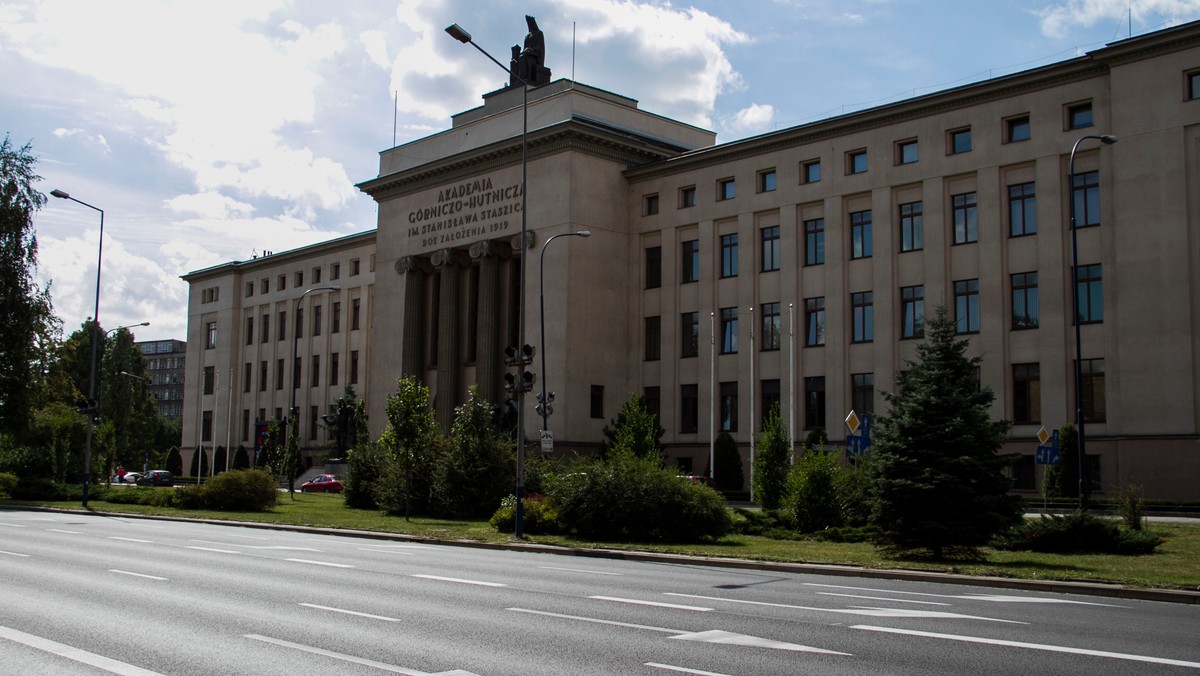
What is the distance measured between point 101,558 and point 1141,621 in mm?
17141

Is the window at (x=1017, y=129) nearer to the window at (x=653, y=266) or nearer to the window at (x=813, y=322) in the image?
the window at (x=813, y=322)

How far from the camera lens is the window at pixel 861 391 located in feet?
167

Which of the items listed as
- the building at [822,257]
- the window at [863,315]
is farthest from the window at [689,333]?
the window at [863,315]

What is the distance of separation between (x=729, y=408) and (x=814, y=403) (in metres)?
4.98

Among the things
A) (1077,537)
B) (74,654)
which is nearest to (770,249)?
(1077,537)

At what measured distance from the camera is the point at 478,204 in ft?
211

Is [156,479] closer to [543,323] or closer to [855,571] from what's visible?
[543,323]

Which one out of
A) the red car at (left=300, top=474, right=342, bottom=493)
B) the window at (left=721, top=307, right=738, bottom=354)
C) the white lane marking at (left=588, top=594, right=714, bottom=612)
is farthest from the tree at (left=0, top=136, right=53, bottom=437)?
the white lane marking at (left=588, top=594, right=714, bottom=612)

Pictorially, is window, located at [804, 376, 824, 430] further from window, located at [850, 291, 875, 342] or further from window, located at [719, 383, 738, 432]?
window, located at [719, 383, 738, 432]

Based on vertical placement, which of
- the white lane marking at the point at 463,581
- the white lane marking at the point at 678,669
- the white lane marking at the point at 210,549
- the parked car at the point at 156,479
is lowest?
the parked car at the point at 156,479

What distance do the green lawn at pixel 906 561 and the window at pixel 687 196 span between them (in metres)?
27.2

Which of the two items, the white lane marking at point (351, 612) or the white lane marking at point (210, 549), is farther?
the white lane marking at point (210, 549)

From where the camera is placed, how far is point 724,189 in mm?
57594

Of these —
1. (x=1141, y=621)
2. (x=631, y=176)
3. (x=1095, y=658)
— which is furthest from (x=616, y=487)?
(x=631, y=176)
